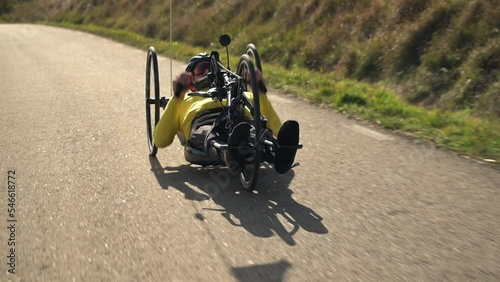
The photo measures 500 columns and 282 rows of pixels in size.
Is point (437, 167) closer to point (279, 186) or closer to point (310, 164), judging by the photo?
point (310, 164)

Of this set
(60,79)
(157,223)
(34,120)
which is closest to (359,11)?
(60,79)

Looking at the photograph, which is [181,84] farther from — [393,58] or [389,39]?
[389,39]

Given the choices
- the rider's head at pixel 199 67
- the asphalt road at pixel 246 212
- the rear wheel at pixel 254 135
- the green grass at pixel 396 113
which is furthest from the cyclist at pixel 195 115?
the green grass at pixel 396 113

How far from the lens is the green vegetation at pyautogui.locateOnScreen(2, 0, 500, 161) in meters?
7.23

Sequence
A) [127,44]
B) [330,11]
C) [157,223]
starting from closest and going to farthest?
[157,223], [330,11], [127,44]

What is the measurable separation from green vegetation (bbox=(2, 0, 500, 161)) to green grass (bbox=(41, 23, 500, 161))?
0.01 meters

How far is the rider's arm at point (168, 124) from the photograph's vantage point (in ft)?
16.9

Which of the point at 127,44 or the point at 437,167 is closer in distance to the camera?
the point at 437,167

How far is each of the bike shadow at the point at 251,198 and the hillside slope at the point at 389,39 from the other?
13.8 ft

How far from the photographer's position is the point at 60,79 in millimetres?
11398

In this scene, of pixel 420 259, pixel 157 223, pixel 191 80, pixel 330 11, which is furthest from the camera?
pixel 330 11

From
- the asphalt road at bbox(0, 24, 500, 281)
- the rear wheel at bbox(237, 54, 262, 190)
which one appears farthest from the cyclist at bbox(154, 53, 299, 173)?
the asphalt road at bbox(0, 24, 500, 281)

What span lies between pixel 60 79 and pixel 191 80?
6.55 meters

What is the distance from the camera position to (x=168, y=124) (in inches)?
203
